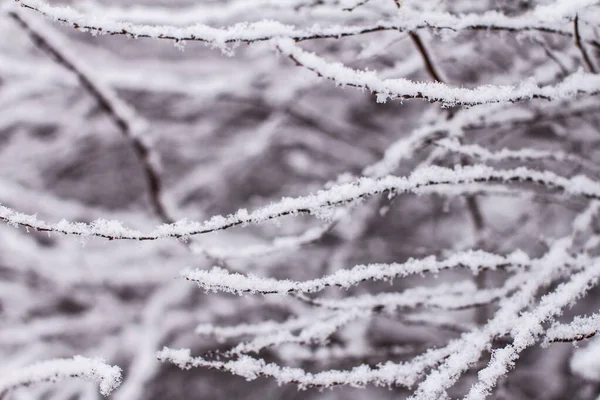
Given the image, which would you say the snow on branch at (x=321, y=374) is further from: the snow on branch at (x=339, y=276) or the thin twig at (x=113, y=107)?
the thin twig at (x=113, y=107)

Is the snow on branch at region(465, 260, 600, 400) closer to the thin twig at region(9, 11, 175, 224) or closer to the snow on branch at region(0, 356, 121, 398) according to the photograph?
the snow on branch at region(0, 356, 121, 398)

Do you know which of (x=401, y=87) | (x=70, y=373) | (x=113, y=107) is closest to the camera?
(x=401, y=87)

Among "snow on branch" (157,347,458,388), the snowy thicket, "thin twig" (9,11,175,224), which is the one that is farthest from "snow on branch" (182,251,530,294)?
"thin twig" (9,11,175,224)

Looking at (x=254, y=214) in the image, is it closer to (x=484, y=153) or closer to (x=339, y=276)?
(x=339, y=276)

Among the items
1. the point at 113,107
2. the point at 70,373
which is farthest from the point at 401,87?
the point at 113,107

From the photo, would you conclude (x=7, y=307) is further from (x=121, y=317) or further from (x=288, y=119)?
(x=288, y=119)

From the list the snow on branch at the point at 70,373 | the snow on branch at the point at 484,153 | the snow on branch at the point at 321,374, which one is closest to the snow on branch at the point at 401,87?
the snow on branch at the point at 484,153

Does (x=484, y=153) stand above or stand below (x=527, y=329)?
above
